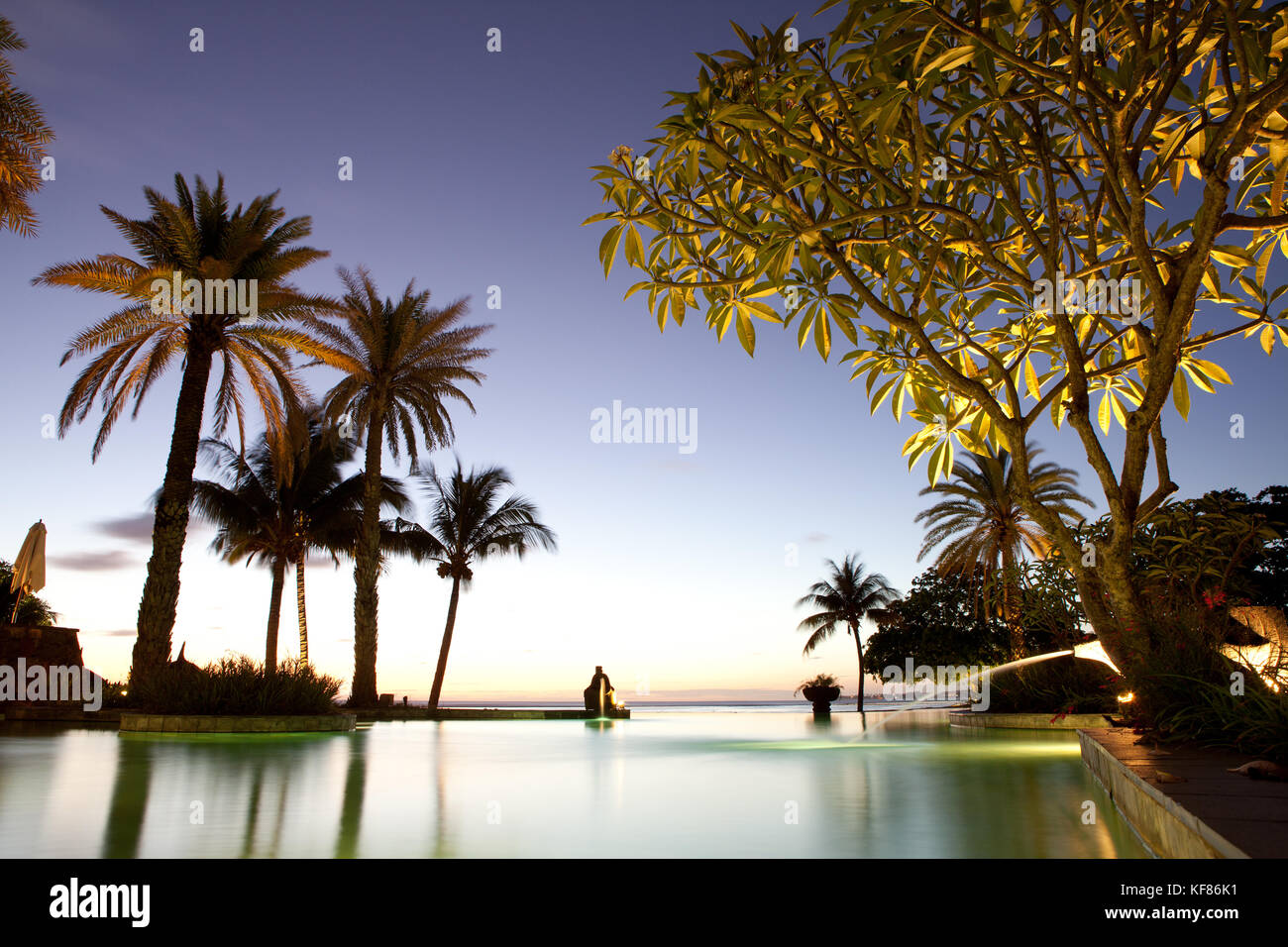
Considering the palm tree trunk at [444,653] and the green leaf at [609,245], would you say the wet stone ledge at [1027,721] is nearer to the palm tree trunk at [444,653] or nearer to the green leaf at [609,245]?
the green leaf at [609,245]

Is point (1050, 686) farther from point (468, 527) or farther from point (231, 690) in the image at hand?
point (468, 527)

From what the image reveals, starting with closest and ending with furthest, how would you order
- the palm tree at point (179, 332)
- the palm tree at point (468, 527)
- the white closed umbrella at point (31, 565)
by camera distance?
the palm tree at point (179, 332) < the white closed umbrella at point (31, 565) < the palm tree at point (468, 527)

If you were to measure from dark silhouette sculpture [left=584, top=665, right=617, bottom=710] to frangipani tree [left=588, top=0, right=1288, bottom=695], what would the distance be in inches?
694

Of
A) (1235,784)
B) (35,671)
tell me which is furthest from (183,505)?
(1235,784)

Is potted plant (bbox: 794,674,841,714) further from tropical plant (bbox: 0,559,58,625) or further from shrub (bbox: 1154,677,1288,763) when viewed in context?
tropical plant (bbox: 0,559,58,625)

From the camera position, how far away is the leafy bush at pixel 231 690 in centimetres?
1111

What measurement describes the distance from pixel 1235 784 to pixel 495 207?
15.2 meters

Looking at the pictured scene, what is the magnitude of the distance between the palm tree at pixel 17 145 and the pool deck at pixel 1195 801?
572 inches

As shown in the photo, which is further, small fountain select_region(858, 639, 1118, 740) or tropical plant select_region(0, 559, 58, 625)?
tropical plant select_region(0, 559, 58, 625)

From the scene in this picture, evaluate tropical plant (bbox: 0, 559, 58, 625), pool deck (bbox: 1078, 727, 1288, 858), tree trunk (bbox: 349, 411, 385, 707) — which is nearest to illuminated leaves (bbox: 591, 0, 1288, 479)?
pool deck (bbox: 1078, 727, 1288, 858)

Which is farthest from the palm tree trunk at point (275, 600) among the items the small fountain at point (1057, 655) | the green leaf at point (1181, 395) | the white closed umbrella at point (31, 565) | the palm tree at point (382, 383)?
the green leaf at point (1181, 395)

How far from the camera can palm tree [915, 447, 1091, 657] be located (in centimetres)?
2491
